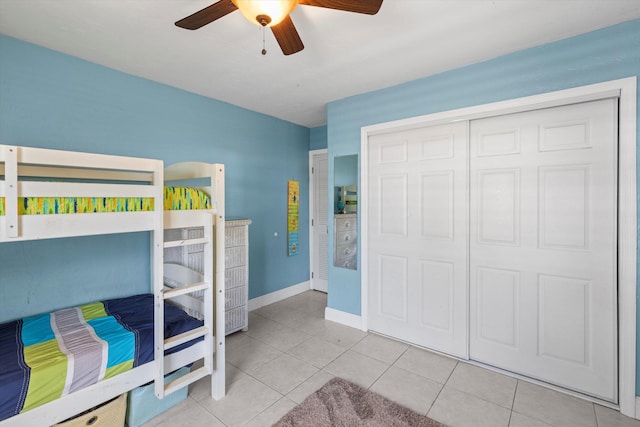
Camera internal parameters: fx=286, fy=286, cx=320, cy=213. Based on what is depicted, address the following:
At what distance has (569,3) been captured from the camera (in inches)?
66.5

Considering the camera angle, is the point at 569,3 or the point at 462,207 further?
the point at 462,207

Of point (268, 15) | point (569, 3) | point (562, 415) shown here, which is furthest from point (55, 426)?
point (569, 3)

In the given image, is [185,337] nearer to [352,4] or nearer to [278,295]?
[352,4]

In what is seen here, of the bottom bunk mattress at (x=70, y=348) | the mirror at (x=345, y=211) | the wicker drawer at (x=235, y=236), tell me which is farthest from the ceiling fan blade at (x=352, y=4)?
the wicker drawer at (x=235, y=236)

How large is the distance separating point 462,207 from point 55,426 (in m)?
3.08

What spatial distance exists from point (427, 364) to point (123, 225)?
2560 millimetres

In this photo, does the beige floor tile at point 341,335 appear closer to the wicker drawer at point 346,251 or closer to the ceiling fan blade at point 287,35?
the wicker drawer at point 346,251

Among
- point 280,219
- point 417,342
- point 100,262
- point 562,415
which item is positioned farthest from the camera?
point 280,219

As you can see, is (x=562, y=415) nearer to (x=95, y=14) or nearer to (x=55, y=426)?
(x=55, y=426)

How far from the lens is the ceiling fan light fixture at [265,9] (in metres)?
1.18

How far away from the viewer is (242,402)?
201 cm

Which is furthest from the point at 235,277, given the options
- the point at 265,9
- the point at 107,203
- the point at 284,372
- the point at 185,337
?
the point at 265,9

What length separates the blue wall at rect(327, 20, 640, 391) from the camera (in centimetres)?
191

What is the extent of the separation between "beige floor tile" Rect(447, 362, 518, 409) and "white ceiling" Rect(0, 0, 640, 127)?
8.46ft
